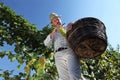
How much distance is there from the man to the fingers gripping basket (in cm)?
16

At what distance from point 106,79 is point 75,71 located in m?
8.44

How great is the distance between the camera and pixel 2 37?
10.3 metres

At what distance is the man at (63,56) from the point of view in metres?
4.44

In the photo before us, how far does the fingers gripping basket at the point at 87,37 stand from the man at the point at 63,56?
0.16 meters

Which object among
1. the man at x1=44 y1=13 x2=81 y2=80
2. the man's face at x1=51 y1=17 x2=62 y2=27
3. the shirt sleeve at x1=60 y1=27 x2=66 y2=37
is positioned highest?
the man's face at x1=51 y1=17 x2=62 y2=27

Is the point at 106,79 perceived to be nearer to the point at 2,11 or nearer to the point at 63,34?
the point at 2,11

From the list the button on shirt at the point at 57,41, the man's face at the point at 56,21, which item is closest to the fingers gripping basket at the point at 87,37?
the button on shirt at the point at 57,41

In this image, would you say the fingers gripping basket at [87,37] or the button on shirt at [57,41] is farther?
the button on shirt at [57,41]

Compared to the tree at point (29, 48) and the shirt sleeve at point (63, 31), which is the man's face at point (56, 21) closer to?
the shirt sleeve at point (63, 31)

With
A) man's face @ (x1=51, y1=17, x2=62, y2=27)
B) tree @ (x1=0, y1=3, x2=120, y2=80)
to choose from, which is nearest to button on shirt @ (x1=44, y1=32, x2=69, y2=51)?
man's face @ (x1=51, y1=17, x2=62, y2=27)

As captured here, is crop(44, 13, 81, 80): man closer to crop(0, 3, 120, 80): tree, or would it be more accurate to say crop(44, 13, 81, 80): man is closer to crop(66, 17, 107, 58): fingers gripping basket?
crop(66, 17, 107, 58): fingers gripping basket

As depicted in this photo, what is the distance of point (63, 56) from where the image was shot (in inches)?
184

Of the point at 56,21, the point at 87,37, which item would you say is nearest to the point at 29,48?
the point at 56,21

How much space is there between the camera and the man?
4441 mm
